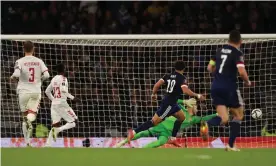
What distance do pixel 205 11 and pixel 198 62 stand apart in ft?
9.01

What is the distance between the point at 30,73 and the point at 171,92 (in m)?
2.65

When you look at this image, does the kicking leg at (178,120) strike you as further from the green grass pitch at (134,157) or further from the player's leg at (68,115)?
the green grass pitch at (134,157)

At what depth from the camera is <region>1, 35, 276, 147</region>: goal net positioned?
1692 centimetres

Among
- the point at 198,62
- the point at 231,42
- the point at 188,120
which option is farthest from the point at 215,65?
the point at 198,62

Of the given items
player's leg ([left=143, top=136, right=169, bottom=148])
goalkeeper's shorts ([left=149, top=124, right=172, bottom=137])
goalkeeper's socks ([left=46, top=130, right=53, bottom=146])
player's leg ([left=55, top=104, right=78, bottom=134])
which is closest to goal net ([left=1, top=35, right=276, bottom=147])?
goalkeeper's shorts ([left=149, top=124, right=172, bottom=137])

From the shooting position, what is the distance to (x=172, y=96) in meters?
15.1

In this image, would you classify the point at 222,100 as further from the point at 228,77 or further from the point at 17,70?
the point at 17,70

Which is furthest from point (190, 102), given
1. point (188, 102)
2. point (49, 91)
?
point (49, 91)

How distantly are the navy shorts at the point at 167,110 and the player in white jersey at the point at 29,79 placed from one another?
93.2 inches

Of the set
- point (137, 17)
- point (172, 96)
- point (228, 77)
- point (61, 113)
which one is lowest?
point (61, 113)

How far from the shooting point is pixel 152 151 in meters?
12.0

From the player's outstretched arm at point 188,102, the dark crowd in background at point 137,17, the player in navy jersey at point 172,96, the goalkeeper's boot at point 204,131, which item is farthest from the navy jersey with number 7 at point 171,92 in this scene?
the dark crowd in background at point 137,17

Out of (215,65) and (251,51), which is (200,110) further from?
(215,65)

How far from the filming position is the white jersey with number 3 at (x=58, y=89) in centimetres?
1572
